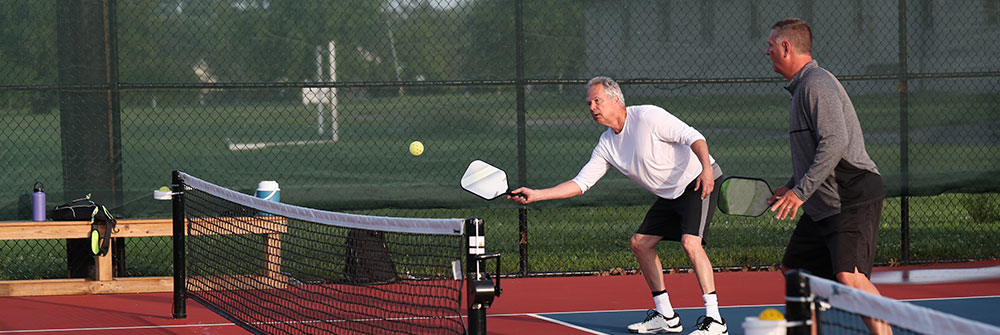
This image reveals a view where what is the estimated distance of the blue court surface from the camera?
21.9 feet

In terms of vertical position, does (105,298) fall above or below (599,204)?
below

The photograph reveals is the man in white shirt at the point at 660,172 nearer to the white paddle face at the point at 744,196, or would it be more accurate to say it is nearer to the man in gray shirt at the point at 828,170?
the white paddle face at the point at 744,196

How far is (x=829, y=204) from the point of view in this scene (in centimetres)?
462

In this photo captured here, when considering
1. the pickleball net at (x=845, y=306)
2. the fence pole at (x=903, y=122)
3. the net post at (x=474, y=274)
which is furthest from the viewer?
the fence pole at (x=903, y=122)

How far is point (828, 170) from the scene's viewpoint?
445 centimetres

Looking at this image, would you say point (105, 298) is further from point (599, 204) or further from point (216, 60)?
point (599, 204)

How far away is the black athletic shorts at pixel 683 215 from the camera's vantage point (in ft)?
20.0

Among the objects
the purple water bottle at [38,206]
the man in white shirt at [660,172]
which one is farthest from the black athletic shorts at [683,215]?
the purple water bottle at [38,206]

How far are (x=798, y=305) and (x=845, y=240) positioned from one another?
6.49 feet

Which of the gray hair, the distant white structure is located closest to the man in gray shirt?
the gray hair

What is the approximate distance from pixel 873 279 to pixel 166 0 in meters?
5.39

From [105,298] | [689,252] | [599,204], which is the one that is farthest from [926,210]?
[105,298]

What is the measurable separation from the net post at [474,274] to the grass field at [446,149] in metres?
A: 4.83

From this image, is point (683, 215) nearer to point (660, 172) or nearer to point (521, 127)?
point (660, 172)
